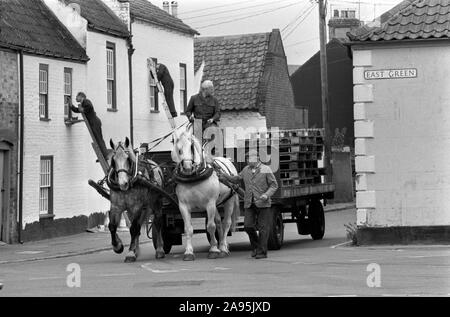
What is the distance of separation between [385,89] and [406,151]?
132 cm

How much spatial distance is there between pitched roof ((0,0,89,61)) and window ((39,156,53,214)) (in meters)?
Result: 2.99

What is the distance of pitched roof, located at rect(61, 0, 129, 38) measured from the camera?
35.4 metres

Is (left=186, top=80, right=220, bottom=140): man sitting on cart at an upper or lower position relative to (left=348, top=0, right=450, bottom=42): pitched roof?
lower

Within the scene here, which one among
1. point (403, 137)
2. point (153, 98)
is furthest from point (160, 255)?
point (153, 98)

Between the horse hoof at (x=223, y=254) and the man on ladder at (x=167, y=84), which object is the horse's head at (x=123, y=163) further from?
the man on ladder at (x=167, y=84)

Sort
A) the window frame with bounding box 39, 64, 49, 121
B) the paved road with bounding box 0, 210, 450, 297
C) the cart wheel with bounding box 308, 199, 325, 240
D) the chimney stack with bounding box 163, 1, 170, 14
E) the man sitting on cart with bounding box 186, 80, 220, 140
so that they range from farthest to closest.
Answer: the chimney stack with bounding box 163, 1, 170, 14 < the window frame with bounding box 39, 64, 49, 121 < the cart wheel with bounding box 308, 199, 325, 240 < the man sitting on cart with bounding box 186, 80, 220, 140 < the paved road with bounding box 0, 210, 450, 297

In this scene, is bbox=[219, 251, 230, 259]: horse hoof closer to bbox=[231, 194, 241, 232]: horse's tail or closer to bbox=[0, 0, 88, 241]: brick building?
bbox=[231, 194, 241, 232]: horse's tail

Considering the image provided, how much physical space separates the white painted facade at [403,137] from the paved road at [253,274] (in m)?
0.95

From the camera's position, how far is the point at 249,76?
4994 cm

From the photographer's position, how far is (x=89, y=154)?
1372 inches

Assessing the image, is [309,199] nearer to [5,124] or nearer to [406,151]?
[406,151]

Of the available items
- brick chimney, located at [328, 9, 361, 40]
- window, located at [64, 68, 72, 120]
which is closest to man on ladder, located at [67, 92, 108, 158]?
window, located at [64, 68, 72, 120]

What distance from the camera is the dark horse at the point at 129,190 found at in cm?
2120
